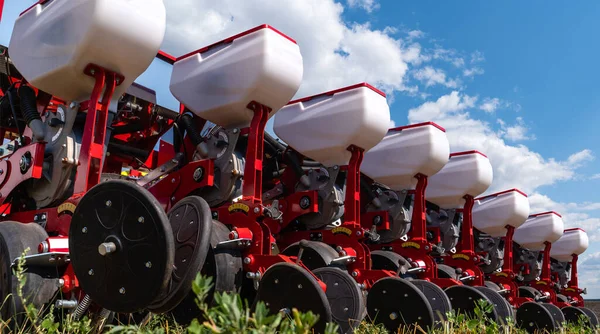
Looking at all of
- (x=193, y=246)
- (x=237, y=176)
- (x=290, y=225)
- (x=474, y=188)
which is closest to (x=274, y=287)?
(x=193, y=246)

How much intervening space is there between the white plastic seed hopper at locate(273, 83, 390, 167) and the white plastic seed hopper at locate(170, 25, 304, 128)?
1.00 meters

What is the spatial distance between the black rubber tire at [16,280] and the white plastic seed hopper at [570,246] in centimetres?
1191

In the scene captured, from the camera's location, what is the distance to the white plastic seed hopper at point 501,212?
9.13m

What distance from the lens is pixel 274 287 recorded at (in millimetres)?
3520

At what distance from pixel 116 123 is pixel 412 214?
3688 millimetres

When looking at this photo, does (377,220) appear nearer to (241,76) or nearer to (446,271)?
(446,271)

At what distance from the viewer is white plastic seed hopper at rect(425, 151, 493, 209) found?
25.5 feet

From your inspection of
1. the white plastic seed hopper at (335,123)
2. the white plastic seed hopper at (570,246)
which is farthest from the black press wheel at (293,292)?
the white plastic seed hopper at (570,246)

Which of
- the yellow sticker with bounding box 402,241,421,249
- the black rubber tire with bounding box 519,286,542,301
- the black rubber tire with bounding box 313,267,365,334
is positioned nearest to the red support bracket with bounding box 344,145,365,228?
the black rubber tire with bounding box 313,267,365,334

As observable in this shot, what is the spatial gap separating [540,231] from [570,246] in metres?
2.13

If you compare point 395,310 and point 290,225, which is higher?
point 290,225

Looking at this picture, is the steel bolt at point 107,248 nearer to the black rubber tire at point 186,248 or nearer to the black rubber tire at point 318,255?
the black rubber tire at point 186,248

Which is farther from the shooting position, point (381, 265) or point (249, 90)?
point (381, 265)

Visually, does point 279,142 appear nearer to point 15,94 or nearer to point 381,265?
point 381,265
